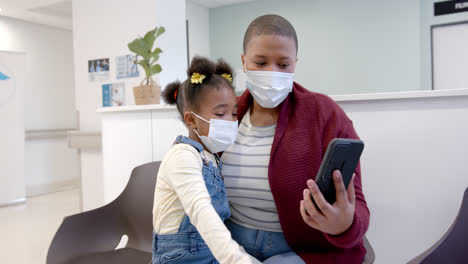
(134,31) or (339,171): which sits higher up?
(134,31)

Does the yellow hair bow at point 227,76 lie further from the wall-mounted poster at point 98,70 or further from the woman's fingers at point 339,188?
the wall-mounted poster at point 98,70

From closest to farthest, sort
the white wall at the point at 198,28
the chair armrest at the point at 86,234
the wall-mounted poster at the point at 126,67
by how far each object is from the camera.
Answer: the chair armrest at the point at 86,234
the wall-mounted poster at the point at 126,67
the white wall at the point at 198,28

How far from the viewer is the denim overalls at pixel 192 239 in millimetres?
1050

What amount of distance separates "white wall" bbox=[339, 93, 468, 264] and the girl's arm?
68cm

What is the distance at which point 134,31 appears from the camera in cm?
376

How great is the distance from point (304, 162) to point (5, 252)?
10.2 ft

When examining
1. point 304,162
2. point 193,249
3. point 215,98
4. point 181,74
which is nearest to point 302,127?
point 304,162

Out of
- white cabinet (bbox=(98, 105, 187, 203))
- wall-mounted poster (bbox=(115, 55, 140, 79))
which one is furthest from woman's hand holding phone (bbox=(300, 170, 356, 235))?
wall-mounted poster (bbox=(115, 55, 140, 79))

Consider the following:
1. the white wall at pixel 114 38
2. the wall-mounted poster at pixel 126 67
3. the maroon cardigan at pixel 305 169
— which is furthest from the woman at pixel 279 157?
the wall-mounted poster at pixel 126 67

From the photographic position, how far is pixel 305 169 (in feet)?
3.39

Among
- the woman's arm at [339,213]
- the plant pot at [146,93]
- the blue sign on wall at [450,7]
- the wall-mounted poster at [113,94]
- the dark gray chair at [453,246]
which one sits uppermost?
the blue sign on wall at [450,7]

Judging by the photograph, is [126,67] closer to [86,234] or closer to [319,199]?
[86,234]

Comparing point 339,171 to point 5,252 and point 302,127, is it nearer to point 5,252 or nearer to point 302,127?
point 302,127

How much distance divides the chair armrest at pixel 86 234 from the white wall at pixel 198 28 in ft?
13.2
